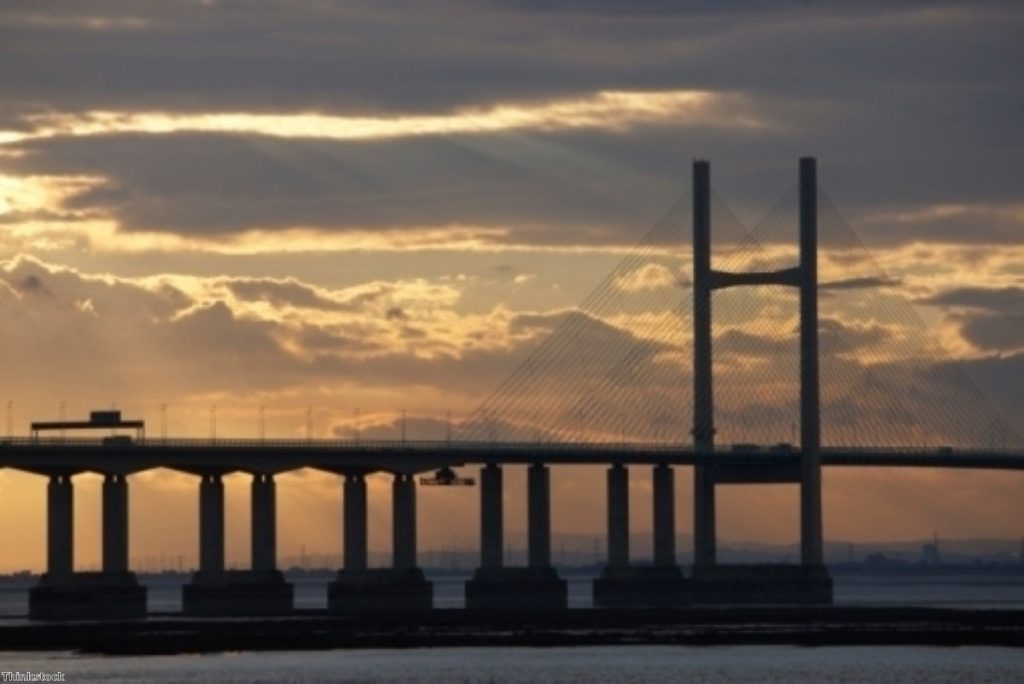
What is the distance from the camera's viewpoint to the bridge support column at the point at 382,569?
160250mm

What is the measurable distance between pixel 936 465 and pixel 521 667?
7373cm

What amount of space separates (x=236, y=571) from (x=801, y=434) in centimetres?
2814

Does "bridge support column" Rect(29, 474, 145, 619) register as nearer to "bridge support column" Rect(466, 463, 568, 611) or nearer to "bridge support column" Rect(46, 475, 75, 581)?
"bridge support column" Rect(46, 475, 75, 581)

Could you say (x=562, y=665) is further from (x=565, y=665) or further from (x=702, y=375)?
(x=702, y=375)

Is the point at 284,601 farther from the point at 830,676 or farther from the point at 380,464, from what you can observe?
the point at 830,676

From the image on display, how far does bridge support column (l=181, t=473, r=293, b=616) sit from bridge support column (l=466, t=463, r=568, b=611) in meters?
10.4

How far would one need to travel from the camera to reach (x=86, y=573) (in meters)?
154

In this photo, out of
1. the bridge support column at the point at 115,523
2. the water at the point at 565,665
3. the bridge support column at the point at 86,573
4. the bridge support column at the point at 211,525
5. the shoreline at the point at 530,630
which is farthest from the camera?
the bridge support column at the point at 211,525

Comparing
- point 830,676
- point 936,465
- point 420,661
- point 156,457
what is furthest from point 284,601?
point 830,676

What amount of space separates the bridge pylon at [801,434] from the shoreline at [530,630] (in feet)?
35.5

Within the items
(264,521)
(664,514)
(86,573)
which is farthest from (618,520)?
(86,573)

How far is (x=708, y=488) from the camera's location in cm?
17025

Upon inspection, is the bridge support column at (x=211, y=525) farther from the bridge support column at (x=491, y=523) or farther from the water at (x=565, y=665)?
the water at (x=565, y=665)

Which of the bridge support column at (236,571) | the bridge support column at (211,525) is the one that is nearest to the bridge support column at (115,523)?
the bridge support column at (236,571)
